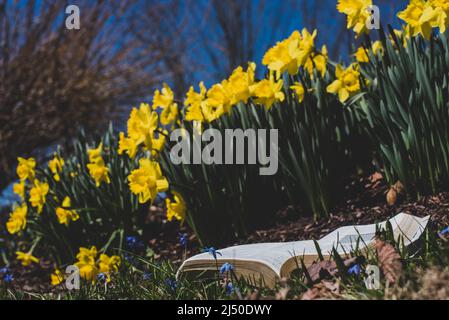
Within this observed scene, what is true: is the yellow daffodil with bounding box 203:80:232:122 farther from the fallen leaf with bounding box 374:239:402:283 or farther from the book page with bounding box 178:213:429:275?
the fallen leaf with bounding box 374:239:402:283

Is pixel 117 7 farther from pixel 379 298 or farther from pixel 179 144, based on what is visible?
pixel 379 298

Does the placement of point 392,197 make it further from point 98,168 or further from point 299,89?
point 98,168

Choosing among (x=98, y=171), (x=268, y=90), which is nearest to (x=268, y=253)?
(x=268, y=90)

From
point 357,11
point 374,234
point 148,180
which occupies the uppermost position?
point 357,11

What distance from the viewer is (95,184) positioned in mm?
3334

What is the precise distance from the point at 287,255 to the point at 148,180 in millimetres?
850

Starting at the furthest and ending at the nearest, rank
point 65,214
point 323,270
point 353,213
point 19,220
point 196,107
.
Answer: point 19,220
point 65,214
point 196,107
point 353,213
point 323,270

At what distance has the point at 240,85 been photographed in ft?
8.52

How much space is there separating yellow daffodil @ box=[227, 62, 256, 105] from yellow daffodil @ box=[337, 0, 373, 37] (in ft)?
1.47

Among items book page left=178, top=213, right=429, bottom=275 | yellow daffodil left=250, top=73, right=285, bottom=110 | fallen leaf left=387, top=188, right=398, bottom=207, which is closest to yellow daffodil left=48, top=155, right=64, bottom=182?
yellow daffodil left=250, top=73, right=285, bottom=110

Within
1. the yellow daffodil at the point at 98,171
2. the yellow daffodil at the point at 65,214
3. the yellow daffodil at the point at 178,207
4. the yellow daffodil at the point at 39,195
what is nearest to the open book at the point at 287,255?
the yellow daffodil at the point at 178,207

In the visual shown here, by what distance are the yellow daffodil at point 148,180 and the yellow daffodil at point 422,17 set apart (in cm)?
110

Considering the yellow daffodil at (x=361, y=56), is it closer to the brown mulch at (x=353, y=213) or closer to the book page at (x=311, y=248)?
the brown mulch at (x=353, y=213)
